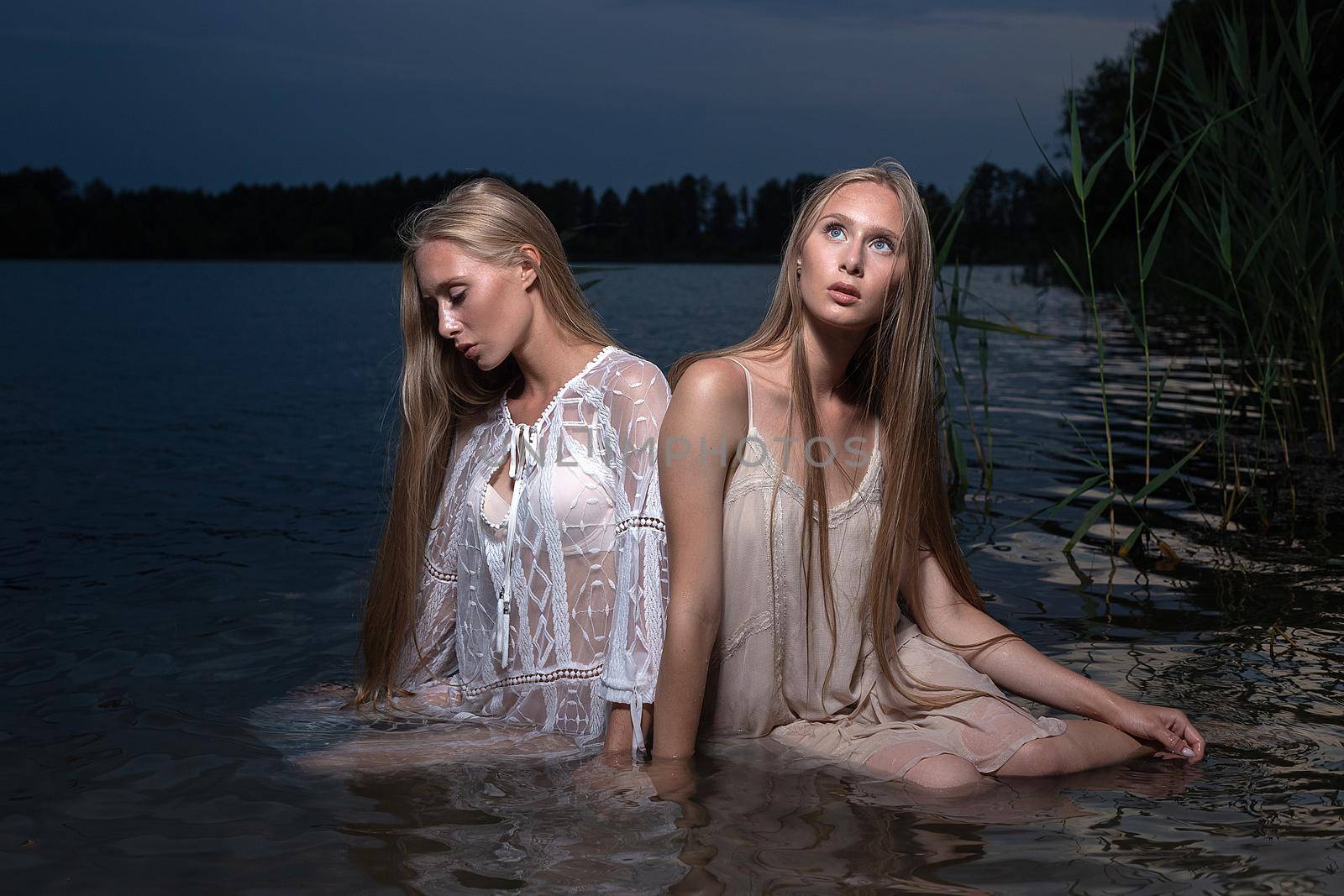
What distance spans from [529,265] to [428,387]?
473 millimetres

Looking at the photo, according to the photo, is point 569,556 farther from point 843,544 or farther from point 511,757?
point 843,544

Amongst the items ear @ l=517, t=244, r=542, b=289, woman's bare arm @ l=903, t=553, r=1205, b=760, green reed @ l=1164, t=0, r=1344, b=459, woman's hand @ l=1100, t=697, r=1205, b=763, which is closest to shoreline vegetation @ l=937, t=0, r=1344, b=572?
green reed @ l=1164, t=0, r=1344, b=459

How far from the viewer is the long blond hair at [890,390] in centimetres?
314

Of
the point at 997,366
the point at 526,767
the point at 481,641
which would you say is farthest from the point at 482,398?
the point at 997,366

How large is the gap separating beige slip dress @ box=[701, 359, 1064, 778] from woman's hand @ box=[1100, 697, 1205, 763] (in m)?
0.21

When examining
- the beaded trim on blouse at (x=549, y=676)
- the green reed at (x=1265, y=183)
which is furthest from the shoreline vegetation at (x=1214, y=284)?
the beaded trim on blouse at (x=549, y=676)

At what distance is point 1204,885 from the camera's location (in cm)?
251

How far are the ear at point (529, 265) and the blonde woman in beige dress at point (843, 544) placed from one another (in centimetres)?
47

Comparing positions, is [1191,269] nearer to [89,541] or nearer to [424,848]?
[89,541]

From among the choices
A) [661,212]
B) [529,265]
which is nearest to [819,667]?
[529,265]

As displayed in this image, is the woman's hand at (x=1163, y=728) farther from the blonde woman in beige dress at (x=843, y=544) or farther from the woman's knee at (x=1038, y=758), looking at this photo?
the woman's knee at (x=1038, y=758)

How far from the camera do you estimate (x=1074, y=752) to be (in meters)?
3.09

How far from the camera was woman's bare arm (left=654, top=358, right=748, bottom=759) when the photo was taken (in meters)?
2.94

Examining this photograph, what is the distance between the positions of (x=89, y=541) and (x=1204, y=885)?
5.40 meters
